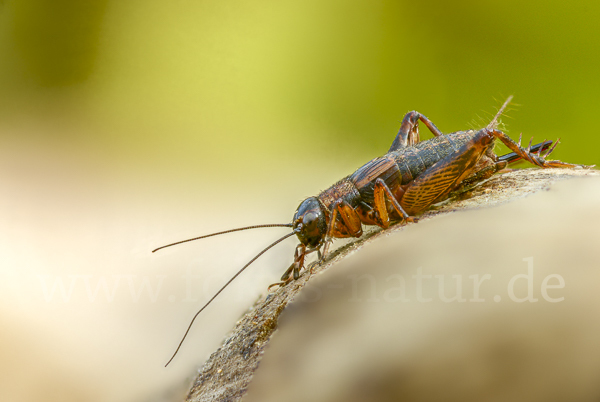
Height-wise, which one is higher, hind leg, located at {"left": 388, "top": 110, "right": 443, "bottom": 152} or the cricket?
hind leg, located at {"left": 388, "top": 110, "right": 443, "bottom": 152}

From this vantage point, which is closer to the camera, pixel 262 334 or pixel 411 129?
pixel 262 334

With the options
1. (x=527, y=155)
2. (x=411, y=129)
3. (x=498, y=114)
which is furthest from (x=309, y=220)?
(x=498, y=114)

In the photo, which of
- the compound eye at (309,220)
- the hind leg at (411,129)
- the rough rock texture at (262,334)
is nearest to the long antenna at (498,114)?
the hind leg at (411,129)

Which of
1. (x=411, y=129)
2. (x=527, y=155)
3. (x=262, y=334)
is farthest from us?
(x=411, y=129)

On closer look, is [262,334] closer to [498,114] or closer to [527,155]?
[527,155]

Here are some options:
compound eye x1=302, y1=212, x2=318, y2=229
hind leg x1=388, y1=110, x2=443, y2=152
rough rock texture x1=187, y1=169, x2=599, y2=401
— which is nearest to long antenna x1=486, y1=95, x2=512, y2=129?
hind leg x1=388, y1=110, x2=443, y2=152

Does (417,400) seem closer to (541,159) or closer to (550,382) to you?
(550,382)

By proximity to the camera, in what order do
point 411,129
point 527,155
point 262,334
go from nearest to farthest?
point 262,334 < point 527,155 < point 411,129

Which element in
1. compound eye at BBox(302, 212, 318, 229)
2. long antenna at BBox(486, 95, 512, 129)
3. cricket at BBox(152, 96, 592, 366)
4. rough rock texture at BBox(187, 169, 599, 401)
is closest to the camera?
rough rock texture at BBox(187, 169, 599, 401)

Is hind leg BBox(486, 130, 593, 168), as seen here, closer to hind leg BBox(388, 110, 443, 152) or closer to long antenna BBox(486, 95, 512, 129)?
long antenna BBox(486, 95, 512, 129)
